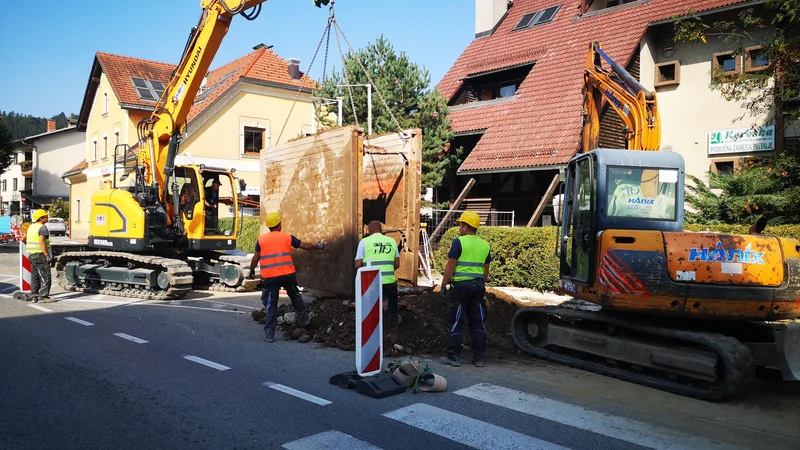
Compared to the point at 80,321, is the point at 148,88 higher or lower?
higher

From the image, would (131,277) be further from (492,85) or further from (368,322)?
(492,85)

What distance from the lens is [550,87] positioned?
62.6ft

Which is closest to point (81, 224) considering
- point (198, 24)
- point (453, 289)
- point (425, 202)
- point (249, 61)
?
point (249, 61)

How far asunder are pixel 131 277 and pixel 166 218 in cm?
145

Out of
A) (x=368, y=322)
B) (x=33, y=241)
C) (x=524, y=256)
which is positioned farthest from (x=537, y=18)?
(x=368, y=322)

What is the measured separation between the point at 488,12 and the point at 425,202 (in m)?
9.31

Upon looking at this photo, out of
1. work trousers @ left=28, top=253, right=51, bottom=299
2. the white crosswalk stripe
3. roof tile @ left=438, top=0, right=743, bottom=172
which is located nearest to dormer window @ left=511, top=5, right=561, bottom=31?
roof tile @ left=438, top=0, right=743, bottom=172

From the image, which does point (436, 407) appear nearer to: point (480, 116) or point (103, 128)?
point (480, 116)

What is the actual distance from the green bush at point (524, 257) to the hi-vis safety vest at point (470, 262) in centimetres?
650

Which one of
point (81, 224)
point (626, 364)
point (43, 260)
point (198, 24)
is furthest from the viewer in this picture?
point (81, 224)

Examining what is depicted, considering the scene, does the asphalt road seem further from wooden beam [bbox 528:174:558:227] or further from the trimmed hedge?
wooden beam [bbox 528:174:558:227]

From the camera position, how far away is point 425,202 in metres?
20.1

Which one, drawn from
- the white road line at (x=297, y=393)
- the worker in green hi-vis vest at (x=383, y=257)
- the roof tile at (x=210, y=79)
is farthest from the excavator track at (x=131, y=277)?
the roof tile at (x=210, y=79)

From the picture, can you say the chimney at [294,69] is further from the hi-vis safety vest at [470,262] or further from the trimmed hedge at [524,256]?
the hi-vis safety vest at [470,262]
